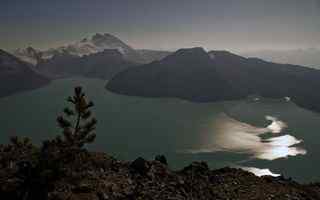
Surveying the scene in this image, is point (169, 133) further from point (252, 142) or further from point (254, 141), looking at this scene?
point (254, 141)

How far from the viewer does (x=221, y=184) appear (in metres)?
16.2

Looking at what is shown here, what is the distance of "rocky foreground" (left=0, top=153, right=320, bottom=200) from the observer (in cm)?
1232

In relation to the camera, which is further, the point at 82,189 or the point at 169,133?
the point at 169,133

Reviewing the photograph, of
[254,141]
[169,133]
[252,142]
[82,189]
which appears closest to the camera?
[82,189]

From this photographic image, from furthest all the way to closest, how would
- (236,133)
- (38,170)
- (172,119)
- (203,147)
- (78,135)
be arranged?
(172,119) < (236,133) < (203,147) < (78,135) < (38,170)

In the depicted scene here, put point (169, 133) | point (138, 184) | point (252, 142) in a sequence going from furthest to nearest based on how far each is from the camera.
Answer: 1. point (169, 133)
2. point (252, 142)
3. point (138, 184)

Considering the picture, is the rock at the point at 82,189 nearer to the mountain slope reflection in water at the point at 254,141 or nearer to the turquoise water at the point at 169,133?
the turquoise water at the point at 169,133

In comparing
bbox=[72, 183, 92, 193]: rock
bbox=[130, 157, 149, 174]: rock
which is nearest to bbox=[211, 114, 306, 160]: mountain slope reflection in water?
bbox=[130, 157, 149, 174]: rock

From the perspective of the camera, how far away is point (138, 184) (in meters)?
14.7

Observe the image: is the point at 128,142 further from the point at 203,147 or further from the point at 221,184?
the point at 221,184

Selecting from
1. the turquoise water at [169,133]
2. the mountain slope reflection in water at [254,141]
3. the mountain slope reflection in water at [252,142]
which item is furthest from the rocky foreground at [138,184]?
the mountain slope reflection in water at [254,141]

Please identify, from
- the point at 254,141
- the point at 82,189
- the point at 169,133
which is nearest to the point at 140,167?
the point at 82,189

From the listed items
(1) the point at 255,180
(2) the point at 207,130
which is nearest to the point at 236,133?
(2) the point at 207,130

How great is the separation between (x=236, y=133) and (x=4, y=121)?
4121 inches
